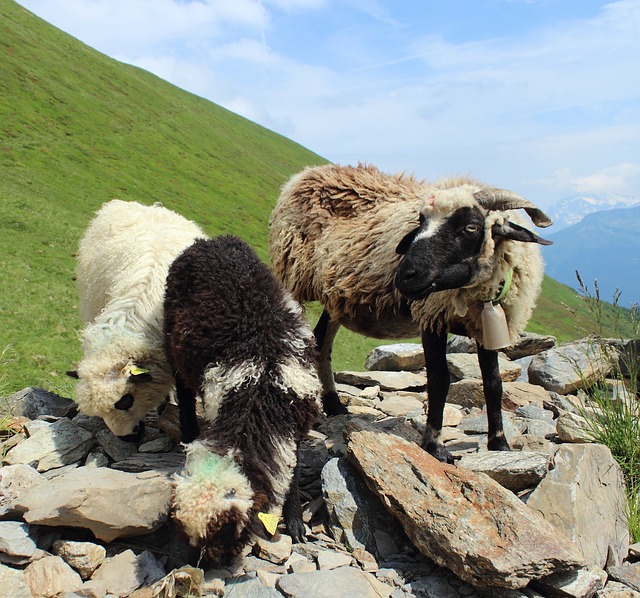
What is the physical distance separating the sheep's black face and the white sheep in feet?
9.75

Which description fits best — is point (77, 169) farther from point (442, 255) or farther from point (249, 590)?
point (249, 590)

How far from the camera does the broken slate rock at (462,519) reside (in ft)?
14.7

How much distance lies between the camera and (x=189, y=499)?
435 cm

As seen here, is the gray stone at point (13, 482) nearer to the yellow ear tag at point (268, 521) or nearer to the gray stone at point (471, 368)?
the yellow ear tag at point (268, 521)

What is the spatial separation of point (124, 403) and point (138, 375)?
0.34 meters

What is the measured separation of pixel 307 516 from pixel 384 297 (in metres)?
2.51

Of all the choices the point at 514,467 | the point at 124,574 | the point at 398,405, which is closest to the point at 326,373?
the point at 398,405

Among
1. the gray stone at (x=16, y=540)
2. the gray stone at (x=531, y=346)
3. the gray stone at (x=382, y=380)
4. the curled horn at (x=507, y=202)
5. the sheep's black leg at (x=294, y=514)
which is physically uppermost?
the curled horn at (x=507, y=202)

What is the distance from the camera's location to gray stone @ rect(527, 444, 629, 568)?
5.13 metres

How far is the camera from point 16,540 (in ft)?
16.2

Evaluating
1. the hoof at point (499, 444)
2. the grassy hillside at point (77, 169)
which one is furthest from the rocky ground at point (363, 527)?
the grassy hillside at point (77, 169)

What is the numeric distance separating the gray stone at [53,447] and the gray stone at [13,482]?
50 centimetres

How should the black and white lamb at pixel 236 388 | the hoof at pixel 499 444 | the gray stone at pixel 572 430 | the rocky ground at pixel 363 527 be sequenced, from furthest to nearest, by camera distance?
1. the gray stone at pixel 572 430
2. the hoof at pixel 499 444
3. the rocky ground at pixel 363 527
4. the black and white lamb at pixel 236 388

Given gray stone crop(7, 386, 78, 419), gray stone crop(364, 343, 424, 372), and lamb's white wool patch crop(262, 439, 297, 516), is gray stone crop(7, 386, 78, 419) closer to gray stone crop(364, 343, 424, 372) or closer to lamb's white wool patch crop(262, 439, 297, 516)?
lamb's white wool patch crop(262, 439, 297, 516)
